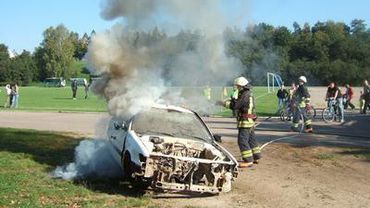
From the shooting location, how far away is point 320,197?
8.91 metres

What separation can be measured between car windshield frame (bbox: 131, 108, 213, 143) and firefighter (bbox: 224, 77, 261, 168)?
4.99ft

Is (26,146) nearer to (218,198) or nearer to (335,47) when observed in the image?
(218,198)

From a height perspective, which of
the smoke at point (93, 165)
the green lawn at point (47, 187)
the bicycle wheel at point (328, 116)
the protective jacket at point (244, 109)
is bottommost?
the green lawn at point (47, 187)

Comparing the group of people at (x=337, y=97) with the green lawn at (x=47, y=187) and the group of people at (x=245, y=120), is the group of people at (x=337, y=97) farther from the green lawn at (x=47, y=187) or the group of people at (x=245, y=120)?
the green lawn at (x=47, y=187)

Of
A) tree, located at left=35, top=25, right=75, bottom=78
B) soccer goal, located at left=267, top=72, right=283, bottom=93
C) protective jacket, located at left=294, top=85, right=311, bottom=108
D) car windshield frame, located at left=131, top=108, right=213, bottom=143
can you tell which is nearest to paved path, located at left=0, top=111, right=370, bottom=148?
protective jacket, located at left=294, top=85, right=311, bottom=108

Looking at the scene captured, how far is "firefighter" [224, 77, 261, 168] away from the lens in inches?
463

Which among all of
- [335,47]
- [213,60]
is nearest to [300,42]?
[335,47]

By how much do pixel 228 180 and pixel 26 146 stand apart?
743 cm

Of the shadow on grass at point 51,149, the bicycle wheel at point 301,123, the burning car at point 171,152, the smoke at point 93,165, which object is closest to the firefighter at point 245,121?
the burning car at point 171,152

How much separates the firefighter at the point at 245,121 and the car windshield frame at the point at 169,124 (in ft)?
4.99

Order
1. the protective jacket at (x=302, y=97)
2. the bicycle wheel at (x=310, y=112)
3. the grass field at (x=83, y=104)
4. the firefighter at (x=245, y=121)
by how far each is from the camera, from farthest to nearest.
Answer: the grass field at (x=83, y=104)
the bicycle wheel at (x=310, y=112)
the protective jacket at (x=302, y=97)
the firefighter at (x=245, y=121)

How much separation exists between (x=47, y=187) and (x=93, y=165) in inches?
67.8

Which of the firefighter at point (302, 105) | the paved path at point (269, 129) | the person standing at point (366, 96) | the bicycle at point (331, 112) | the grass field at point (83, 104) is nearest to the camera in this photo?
the paved path at point (269, 129)

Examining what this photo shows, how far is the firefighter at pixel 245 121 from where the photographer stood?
11.8 metres
